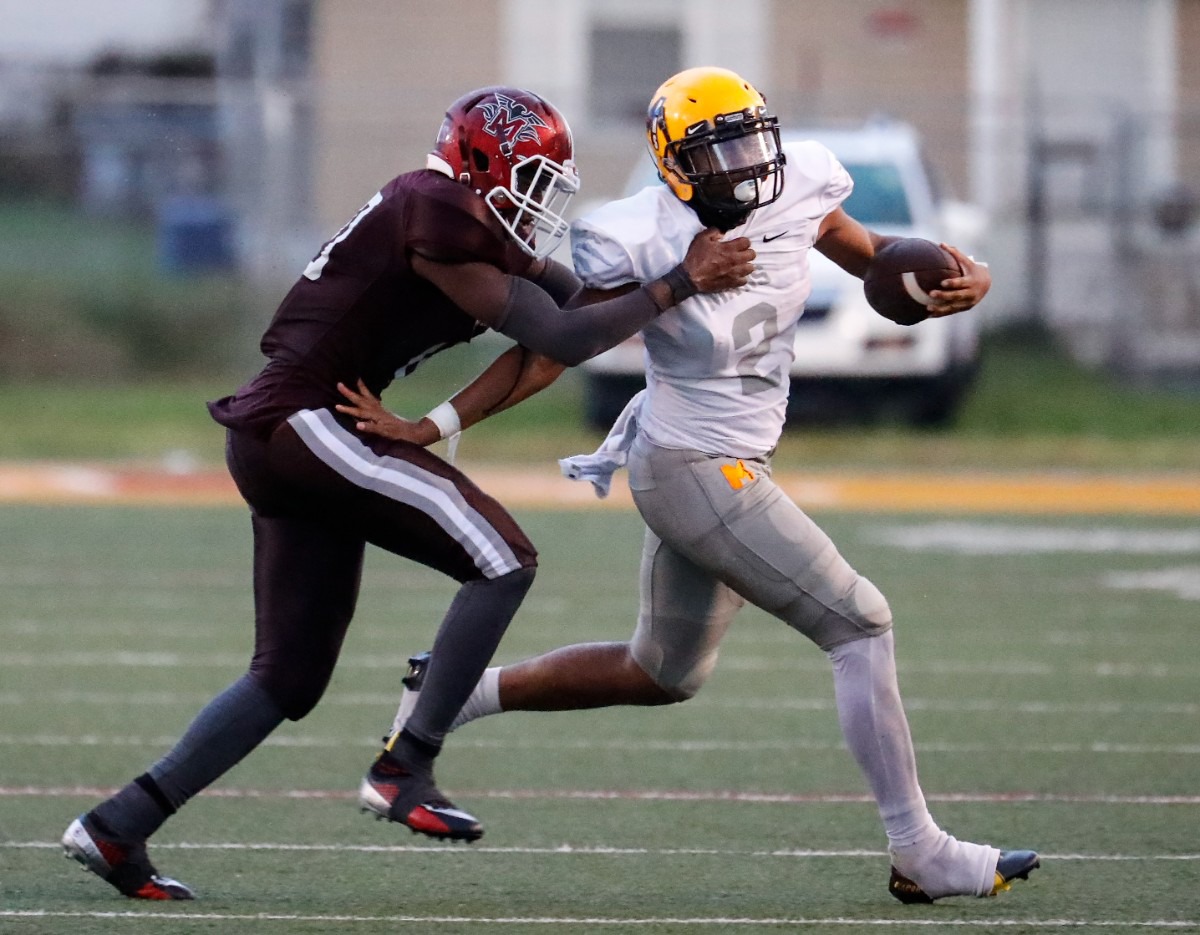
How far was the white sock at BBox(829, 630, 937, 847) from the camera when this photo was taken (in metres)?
4.44

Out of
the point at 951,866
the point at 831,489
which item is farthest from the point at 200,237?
the point at 951,866

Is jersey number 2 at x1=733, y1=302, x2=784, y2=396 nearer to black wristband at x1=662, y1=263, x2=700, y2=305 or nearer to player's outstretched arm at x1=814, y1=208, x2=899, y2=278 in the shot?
black wristband at x1=662, y1=263, x2=700, y2=305

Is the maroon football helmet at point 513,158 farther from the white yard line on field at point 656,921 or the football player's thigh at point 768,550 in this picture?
the white yard line on field at point 656,921

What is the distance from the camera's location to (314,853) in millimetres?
5121

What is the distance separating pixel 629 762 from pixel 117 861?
211cm

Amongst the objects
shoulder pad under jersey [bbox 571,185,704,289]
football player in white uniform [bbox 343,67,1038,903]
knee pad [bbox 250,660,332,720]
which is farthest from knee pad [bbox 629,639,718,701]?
shoulder pad under jersey [bbox 571,185,704,289]

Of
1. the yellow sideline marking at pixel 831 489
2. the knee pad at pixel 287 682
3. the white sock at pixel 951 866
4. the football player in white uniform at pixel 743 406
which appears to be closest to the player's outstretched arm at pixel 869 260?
the football player in white uniform at pixel 743 406

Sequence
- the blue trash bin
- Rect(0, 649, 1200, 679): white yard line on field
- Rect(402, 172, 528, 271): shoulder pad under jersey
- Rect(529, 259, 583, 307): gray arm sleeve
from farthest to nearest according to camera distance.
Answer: the blue trash bin
Rect(0, 649, 1200, 679): white yard line on field
Rect(529, 259, 583, 307): gray arm sleeve
Rect(402, 172, 528, 271): shoulder pad under jersey

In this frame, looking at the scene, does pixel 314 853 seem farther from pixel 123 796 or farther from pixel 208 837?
pixel 123 796

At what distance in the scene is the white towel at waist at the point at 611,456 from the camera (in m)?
4.77

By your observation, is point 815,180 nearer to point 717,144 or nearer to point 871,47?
point 717,144

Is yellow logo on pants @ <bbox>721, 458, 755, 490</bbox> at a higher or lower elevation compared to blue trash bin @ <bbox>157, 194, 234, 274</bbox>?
higher

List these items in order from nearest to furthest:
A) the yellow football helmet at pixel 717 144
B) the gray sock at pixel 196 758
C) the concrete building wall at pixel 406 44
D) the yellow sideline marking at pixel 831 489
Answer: the yellow football helmet at pixel 717 144 < the gray sock at pixel 196 758 < the yellow sideline marking at pixel 831 489 < the concrete building wall at pixel 406 44

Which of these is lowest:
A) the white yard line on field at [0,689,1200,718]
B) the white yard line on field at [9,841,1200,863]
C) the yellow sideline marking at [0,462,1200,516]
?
the yellow sideline marking at [0,462,1200,516]
